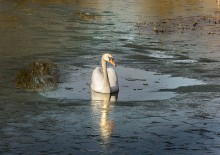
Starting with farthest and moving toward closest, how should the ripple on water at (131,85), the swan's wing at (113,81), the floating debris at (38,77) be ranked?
1. the floating debris at (38,77)
2. the swan's wing at (113,81)
3. the ripple on water at (131,85)

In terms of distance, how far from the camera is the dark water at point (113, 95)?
11219 mm

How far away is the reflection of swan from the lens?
11.8m

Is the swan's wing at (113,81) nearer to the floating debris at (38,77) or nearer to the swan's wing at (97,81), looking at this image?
the swan's wing at (97,81)

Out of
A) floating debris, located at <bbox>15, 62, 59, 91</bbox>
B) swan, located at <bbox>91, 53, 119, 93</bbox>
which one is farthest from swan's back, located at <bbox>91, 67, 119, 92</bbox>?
floating debris, located at <bbox>15, 62, 59, 91</bbox>

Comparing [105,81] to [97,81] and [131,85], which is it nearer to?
[97,81]

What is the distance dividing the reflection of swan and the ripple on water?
0.18 m

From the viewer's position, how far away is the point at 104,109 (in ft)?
45.0

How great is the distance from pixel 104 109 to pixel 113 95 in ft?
5.45

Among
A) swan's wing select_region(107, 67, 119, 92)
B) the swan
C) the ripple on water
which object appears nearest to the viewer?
the ripple on water

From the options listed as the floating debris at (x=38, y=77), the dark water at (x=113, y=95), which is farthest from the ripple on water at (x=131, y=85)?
the floating debris at (x=38, y=77)

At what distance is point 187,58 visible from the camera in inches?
839

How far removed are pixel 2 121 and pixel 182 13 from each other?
3029cm

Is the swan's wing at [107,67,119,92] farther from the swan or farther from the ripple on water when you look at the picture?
the ripple on water

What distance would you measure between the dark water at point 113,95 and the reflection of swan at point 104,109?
0.07 feet
